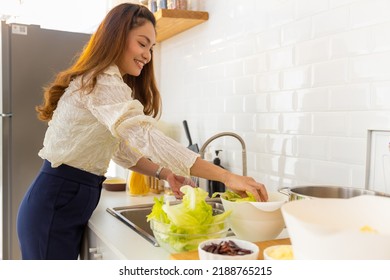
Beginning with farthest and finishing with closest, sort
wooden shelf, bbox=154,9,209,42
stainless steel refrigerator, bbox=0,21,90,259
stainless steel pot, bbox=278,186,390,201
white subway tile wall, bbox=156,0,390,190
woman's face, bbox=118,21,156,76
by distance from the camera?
stainless steel refrigerator, bbox=0,21,90,259 → wooden shelf, bbox=154,9,209,42 → woman's face, bbox=118,21,156,76 → white subway tile wall, bbox=156,0,390,190 → stainless steel pot, bbox=278,186,390,201

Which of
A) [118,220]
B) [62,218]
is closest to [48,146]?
[62,218]

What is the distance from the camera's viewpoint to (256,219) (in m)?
1.10

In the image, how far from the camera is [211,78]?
2131 mm

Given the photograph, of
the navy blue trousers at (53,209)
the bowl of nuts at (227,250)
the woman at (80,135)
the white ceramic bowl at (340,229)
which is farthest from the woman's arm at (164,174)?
the white ceramic bowl at (340,229)

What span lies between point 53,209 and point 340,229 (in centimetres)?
110

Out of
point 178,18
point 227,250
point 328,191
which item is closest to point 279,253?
point 227,250

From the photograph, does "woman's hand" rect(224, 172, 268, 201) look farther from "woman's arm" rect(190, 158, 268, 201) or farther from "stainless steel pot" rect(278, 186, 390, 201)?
"stainless steel pot" rect(278, 186, 390, 201)

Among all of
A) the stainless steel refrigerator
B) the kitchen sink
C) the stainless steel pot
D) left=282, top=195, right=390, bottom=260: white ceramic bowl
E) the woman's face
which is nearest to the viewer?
left=282, top=195, right=390, bottom=260: white ceramic bowl

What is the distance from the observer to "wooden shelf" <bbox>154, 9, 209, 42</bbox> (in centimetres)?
209

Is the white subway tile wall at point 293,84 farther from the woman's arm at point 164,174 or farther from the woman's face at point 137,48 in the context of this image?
the woman's face at point 137,48

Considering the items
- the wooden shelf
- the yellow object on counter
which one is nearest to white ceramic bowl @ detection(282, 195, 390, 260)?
the yellow object on counter

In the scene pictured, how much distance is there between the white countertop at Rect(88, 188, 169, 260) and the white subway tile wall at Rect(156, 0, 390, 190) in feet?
2.03

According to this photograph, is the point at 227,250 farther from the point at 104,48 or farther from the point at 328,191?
the point at 104,48
